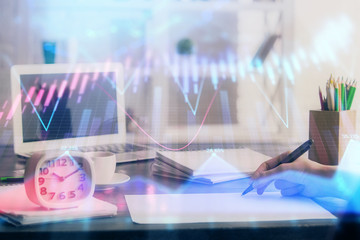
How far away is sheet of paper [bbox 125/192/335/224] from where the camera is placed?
27.9 inches

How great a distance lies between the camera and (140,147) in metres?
1.41

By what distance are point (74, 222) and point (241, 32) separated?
244 cm

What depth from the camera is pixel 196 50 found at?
9.64 ft

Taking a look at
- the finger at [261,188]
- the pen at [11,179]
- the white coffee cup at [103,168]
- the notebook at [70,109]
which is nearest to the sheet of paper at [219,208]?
the finger at [261,188]

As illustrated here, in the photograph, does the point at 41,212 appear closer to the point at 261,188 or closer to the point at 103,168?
the point at 103,168

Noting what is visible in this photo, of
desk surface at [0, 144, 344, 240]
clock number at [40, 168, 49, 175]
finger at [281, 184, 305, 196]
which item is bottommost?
desk surface at [0, 144, 344, 240]

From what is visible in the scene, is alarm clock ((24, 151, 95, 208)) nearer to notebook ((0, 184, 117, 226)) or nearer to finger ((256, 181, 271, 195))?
notebook ((0, 184, 117, 226))

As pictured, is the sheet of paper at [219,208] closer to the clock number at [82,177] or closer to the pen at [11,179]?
the clock number at [82,177]

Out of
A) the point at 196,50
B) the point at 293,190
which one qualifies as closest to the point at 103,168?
the point at 293,190

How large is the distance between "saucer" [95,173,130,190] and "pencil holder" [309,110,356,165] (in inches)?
20.6

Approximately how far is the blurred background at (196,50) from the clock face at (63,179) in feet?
3.61

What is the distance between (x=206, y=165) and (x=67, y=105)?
1.70 ft

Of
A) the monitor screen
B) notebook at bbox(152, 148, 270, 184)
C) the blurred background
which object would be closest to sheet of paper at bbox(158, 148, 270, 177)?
notebook at bbox(152, 148, 270, 184)
